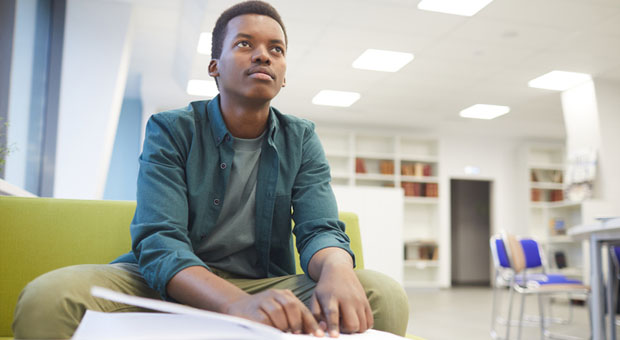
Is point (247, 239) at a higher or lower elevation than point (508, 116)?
lower

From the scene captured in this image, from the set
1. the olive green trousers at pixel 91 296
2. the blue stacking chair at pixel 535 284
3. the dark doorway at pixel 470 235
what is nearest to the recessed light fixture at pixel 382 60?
the blue stacking chair at pixel 535 284

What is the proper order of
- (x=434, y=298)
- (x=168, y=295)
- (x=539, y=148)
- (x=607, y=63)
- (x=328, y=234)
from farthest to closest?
(x=539, y=148), (x=434, y=298), (x=607, y=63), (x=328, y=234), (x=168, y=295)

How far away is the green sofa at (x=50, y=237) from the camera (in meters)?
1.36

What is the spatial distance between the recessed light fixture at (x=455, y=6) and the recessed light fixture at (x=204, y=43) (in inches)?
87.7

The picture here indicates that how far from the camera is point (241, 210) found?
1199mm

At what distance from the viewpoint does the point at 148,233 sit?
980 mm

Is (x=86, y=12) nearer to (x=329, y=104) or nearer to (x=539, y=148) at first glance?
(x=329, y=104)

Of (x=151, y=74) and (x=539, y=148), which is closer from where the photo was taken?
(x=151, y=74)

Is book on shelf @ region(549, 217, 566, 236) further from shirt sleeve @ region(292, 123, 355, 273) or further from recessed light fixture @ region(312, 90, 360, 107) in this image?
shirt sleeve @ region(292, 123, 355, 273)

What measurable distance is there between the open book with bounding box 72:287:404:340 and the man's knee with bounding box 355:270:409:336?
318 millimetres

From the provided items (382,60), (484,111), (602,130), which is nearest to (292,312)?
(382,60)

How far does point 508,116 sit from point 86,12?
685 centimetres

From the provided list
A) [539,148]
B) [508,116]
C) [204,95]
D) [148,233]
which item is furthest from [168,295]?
[539,148]

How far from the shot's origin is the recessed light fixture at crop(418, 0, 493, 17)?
15.0 feet
